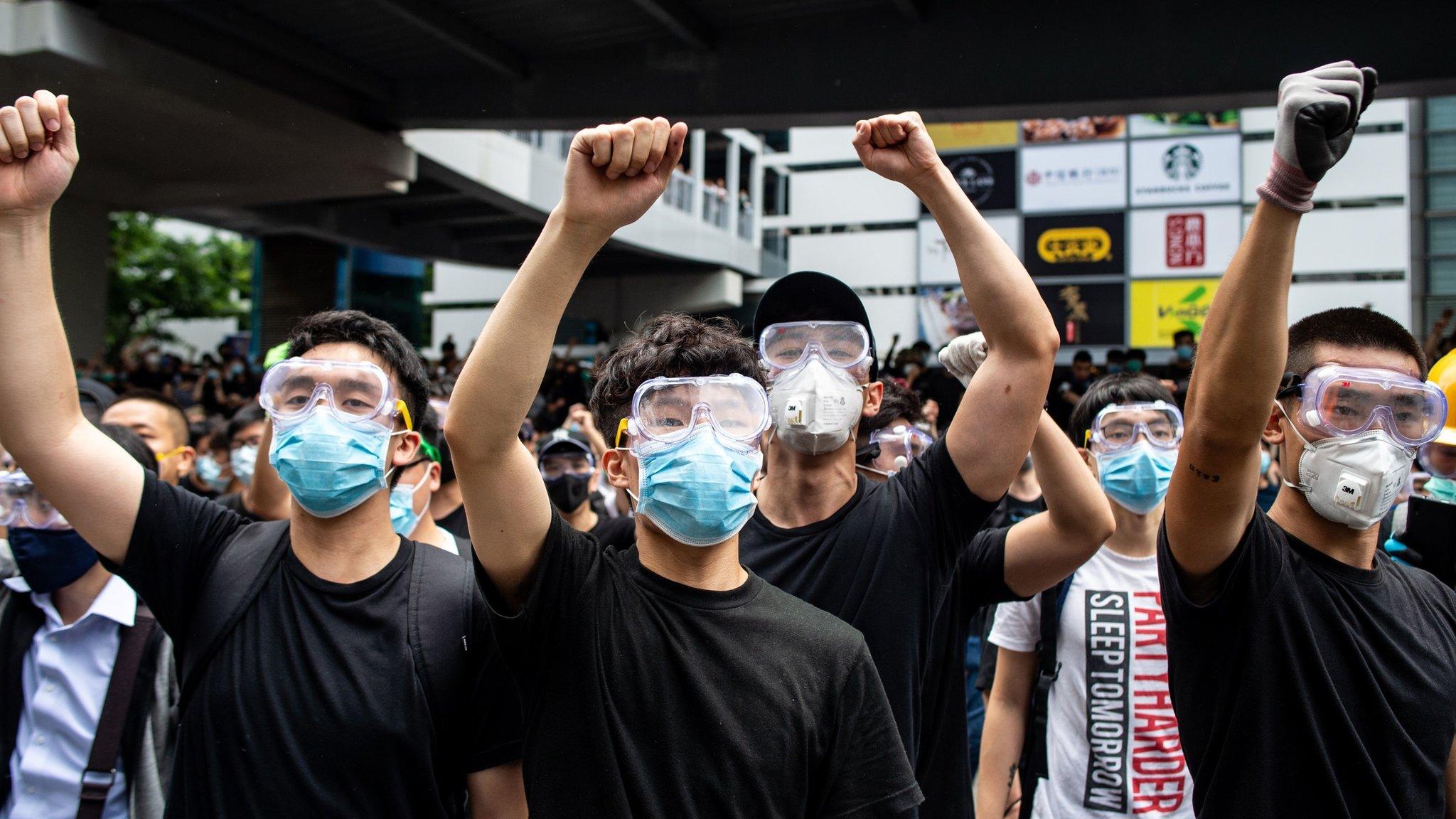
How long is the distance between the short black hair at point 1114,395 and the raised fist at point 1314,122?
2062mm

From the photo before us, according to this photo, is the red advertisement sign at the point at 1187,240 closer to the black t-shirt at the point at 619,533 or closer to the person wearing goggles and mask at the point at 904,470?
the black t-shirt at the point at 619,533

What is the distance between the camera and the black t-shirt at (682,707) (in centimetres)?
198

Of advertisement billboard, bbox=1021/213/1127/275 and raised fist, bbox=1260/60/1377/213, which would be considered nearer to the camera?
raised fist, bbox=1260/60/1377/213

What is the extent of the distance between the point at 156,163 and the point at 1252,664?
15.5m

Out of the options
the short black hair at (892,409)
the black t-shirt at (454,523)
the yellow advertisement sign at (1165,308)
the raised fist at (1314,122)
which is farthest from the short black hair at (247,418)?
the yellow advertisement sign at (1165,308)

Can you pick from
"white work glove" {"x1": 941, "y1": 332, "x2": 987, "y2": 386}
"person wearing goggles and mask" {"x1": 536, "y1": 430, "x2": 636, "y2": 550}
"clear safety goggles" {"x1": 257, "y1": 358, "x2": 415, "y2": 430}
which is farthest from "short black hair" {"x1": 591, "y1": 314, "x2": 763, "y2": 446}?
"person wearing goggles and mask" {"x1": 536, "y1": 430, "x2": 636, "y2": 550}

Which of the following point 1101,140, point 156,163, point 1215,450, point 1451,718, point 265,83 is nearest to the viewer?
point 1215,450

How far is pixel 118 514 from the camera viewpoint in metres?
2.49

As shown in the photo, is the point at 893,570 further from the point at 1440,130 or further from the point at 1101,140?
the point at 1440,130

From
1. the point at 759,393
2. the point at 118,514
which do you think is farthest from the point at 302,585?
the point at 759,393

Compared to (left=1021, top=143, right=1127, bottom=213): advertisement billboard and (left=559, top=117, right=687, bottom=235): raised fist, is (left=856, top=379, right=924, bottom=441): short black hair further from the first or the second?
(left=1021, top=143, right=1127, bottom=213): advertisement billboard

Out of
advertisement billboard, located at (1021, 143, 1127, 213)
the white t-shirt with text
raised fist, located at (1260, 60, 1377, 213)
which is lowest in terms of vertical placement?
the white t-shirt with text

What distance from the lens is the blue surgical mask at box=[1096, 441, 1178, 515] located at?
3822 millimetres

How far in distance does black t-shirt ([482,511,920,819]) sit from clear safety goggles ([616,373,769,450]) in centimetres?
27
